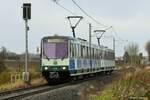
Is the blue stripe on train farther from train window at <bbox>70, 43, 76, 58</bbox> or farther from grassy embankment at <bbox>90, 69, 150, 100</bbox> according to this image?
grassy embankment at <bbox>90, 69, 150, 100</bbox>

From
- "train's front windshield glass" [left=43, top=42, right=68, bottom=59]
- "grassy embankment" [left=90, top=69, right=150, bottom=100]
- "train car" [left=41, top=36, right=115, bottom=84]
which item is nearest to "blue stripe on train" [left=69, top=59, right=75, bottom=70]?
"train car" [left=41, top=36, right=115, bottom=84]

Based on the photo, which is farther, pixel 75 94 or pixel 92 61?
pixel 92 61

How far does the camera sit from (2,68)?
2586 inches

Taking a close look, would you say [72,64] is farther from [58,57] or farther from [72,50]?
[58,57]

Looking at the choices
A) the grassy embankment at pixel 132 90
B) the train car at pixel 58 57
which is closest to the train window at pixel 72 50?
the train car at pixel 58 57

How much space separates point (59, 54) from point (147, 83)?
1682 cm

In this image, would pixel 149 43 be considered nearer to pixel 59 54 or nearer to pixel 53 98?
pixel 59 54

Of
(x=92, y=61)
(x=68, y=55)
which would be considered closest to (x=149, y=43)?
(x=92, y=61)

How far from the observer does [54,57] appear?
36.9 metres

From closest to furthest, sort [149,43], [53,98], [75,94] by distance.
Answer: [53,98]
[75,94]
[149,43]

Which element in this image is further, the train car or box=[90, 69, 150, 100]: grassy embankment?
the train car

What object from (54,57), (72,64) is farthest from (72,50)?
(54,57)

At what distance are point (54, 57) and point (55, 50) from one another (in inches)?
19.3

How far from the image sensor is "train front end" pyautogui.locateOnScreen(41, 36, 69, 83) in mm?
36688
